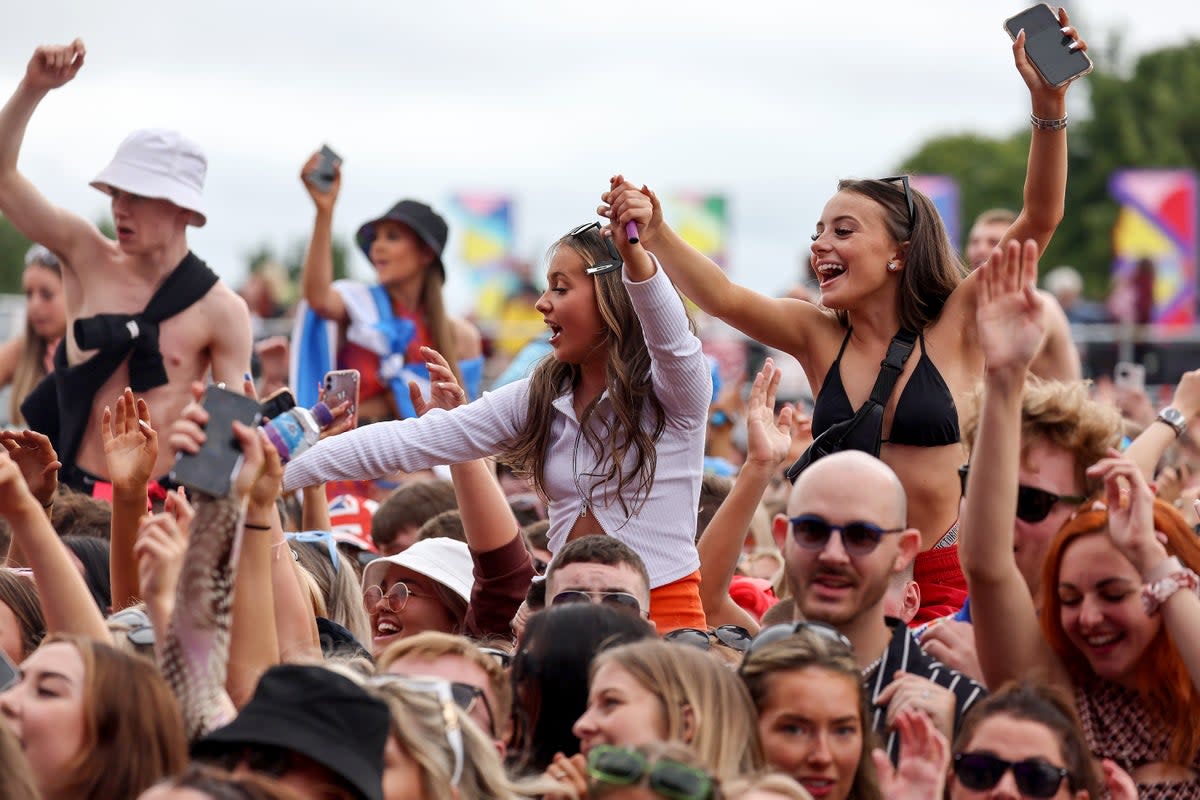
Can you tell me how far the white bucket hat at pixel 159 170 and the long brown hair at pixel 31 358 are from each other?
1.95 m

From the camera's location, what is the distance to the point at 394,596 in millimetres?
5043

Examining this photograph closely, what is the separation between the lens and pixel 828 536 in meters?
3.66

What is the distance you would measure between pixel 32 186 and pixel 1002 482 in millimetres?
4514

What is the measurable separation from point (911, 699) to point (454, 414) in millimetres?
1741

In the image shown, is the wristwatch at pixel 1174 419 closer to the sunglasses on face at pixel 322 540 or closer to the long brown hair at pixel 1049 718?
the long brown hair at pixel 1049 718

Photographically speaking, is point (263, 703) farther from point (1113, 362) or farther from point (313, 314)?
point (1113, 362)

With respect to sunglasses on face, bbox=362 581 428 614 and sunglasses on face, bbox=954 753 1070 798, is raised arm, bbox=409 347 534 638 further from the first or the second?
sunglasses on face, bbox=954 753 1070 798

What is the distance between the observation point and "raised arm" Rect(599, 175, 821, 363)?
454 cm

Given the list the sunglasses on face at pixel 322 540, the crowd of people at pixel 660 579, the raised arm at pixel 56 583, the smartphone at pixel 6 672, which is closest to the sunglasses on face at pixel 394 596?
the crowd of people at pixel 660 579

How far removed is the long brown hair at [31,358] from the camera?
8680 millimetres

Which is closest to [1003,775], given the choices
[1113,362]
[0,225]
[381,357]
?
[381,357]

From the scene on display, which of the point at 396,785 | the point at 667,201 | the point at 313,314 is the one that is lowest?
the point at 396,785

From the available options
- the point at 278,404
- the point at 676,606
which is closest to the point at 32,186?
the point at 676,606

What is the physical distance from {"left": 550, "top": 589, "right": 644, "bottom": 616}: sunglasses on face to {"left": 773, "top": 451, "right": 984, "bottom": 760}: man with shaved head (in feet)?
1.68
